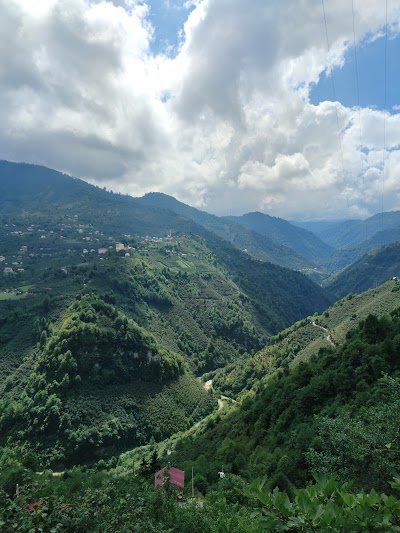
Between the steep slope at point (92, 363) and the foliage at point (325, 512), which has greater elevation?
the foliage at point (325, 512)

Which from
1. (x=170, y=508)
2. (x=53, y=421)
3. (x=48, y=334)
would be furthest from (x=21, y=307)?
(x=170, y=508)

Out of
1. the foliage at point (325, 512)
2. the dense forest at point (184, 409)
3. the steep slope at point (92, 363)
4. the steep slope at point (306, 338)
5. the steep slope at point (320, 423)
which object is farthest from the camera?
the steep slope at point (306, 338)

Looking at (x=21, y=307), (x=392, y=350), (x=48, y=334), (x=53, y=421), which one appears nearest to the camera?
(x=392, y=350)

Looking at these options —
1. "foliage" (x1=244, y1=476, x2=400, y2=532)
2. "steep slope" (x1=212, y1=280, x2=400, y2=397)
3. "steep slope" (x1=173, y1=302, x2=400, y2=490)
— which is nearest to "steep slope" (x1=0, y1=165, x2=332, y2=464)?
"steep slope" (x1=212, y1=280, x2=400, y2=397)

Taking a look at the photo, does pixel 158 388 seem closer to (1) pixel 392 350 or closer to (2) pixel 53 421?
(2) pixel 53 421

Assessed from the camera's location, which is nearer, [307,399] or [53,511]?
[53,511]

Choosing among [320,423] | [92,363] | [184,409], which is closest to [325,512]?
[320,423]

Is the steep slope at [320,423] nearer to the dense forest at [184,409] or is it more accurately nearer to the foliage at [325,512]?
the dense forest at [184,409]

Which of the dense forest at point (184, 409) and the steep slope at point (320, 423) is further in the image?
the steep slope at point (320, 423)

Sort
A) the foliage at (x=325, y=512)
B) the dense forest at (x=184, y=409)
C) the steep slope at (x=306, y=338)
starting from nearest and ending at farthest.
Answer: the foliage at (x=325, y=512) → the dense forest at (x=184, y=409) → the steep slope at (x=306, y=338)

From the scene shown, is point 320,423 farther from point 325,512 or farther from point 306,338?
point 306,338

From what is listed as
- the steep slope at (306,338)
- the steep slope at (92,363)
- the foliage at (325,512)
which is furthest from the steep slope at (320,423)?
the steep slope at (306,338)
